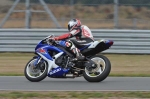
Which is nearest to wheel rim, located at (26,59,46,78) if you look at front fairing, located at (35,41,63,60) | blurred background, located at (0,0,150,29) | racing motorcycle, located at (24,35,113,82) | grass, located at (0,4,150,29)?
racing motorcycle, located at (24,35,113,82)

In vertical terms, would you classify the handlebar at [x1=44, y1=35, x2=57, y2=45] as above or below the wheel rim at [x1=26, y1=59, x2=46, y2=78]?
above

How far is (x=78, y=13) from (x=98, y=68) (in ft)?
25.6

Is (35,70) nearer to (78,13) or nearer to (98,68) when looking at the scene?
(98,68)

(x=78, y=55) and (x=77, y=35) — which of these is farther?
(x=77, y=35)

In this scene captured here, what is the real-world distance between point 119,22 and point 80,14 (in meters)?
1.61

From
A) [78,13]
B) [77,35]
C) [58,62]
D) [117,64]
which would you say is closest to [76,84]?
[58,62]

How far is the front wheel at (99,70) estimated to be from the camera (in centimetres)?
982

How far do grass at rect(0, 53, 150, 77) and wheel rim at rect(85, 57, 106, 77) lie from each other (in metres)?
2.02

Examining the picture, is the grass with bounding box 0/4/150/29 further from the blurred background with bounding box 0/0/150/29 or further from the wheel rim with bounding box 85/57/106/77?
the wheel rim with bounding box 85/57/106/77

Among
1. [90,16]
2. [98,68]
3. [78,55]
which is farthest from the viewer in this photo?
[90,16]

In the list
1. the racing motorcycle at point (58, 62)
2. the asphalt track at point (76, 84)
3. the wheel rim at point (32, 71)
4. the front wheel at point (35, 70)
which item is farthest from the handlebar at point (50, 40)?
the asphalt track at point (76, 84)

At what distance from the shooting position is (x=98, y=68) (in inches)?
390

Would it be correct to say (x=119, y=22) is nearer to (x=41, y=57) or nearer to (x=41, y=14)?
(x=41, y=14)

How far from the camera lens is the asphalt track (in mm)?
9172
